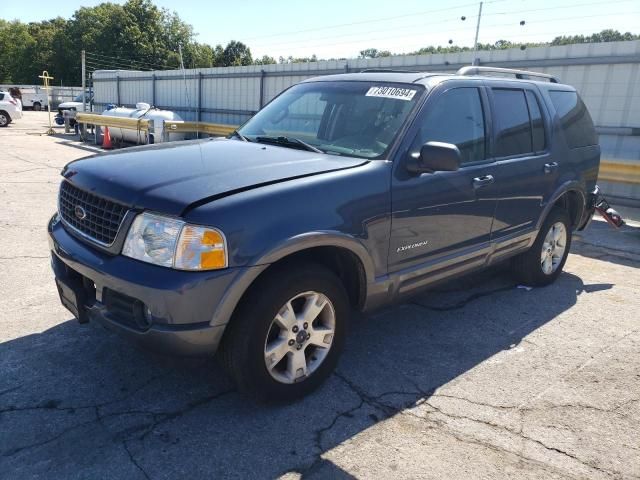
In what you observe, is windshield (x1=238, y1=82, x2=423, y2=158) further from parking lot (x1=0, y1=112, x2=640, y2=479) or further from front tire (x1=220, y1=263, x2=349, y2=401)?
parking lot (x1=0, y1=112, x2=640, y2=479)

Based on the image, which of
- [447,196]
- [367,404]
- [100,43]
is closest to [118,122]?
[447,196]

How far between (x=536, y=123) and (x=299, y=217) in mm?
2976

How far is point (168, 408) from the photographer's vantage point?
2975 mm

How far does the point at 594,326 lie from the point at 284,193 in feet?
10.5

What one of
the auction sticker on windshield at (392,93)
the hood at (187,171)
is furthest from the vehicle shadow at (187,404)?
the auction sticker on windshield at (392,93)

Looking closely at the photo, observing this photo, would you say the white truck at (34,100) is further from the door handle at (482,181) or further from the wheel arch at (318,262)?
the wheel arch at (318,262)

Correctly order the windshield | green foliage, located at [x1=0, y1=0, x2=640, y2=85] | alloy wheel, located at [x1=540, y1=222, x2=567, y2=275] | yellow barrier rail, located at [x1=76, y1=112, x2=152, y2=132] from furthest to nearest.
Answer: green foliage, located at [x1=0, y1=0, x2=640, y2=85], yellow barrier rail, located at [x1=76, y1=112, x2=152, y2=132], alloy wheel, located at [x1=540, y1=222, x2=567, y2=275], the windshield

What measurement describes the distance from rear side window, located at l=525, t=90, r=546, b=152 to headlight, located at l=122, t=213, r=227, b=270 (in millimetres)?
3308

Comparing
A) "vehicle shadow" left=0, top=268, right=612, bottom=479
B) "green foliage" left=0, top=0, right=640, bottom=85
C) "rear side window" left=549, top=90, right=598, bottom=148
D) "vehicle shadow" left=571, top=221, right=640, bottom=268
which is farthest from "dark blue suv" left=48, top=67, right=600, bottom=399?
"green foliage" left=0, top=0, right=640, bottom=85

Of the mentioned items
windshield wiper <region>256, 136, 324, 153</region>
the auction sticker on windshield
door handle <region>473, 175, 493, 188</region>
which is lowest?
door handle <region>473, 175, 493, 188</region>

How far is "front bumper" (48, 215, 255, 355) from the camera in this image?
251 cm

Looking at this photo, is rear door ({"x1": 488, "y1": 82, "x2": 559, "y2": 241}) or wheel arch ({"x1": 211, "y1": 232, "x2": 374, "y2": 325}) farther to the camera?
rear door ({"x1": 488, "y1": 82, "x2": 559, "y2": 241})

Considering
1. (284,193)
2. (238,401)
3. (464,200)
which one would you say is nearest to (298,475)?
(238,401)

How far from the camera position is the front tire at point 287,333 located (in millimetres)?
2732
